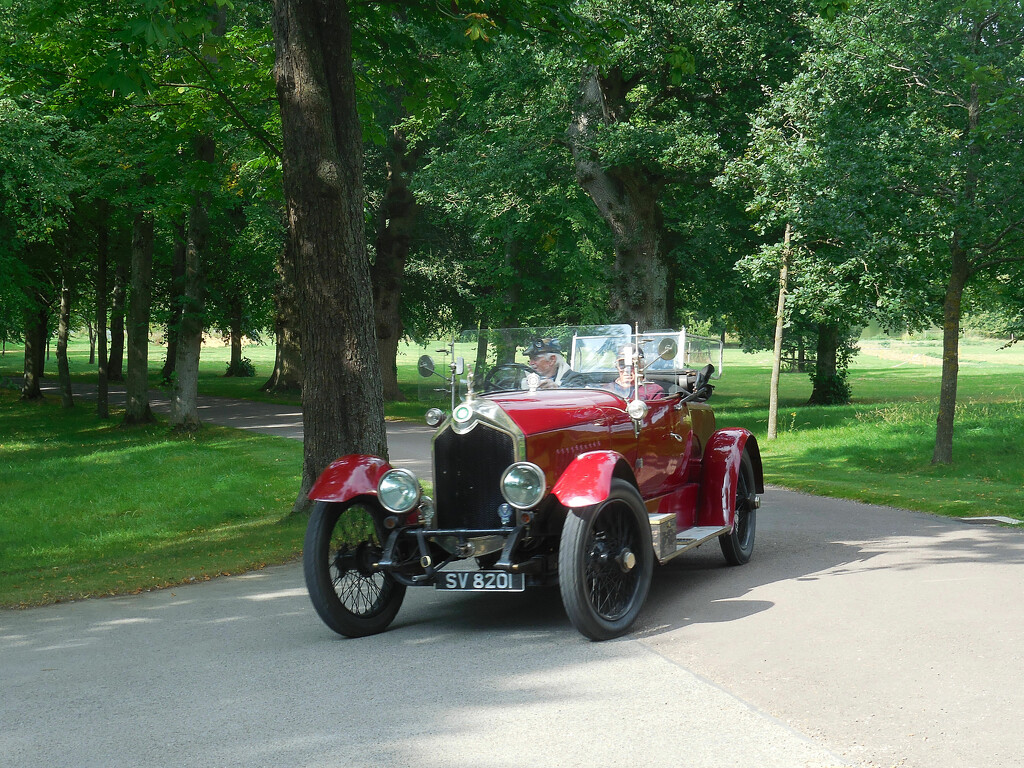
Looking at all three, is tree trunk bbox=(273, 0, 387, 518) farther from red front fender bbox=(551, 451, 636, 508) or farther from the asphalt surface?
red front fender bbox=(551, 451, 636, 508)

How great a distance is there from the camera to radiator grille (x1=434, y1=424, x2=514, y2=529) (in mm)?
6328

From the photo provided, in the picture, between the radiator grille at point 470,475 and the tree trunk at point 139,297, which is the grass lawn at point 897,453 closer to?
the radiator grille at point 470,475

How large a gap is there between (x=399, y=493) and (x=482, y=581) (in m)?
0.82

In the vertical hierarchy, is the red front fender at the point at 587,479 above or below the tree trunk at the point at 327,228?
below

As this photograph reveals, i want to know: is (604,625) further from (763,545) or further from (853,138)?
(853,138)

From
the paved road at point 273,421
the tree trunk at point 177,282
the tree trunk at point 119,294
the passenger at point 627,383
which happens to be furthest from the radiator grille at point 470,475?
the tree trunk at point 119,294

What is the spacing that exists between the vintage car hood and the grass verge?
3650mm

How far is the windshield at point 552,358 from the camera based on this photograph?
297 inches

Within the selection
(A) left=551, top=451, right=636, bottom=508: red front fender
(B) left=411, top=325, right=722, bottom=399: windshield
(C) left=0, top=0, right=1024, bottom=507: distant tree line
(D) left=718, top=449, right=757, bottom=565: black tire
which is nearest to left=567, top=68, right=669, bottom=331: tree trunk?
(C) left=0, top=0, right=1024, bottom=507: distant tree line

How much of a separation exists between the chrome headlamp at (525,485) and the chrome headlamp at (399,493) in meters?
0.76

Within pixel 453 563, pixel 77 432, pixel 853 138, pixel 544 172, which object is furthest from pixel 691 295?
pixel 453 563

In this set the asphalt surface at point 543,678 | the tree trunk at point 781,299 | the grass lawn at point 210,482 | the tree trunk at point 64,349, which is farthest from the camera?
the tree trunk at point 64,349

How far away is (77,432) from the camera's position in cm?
2534

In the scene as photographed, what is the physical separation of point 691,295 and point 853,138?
1402 cm
